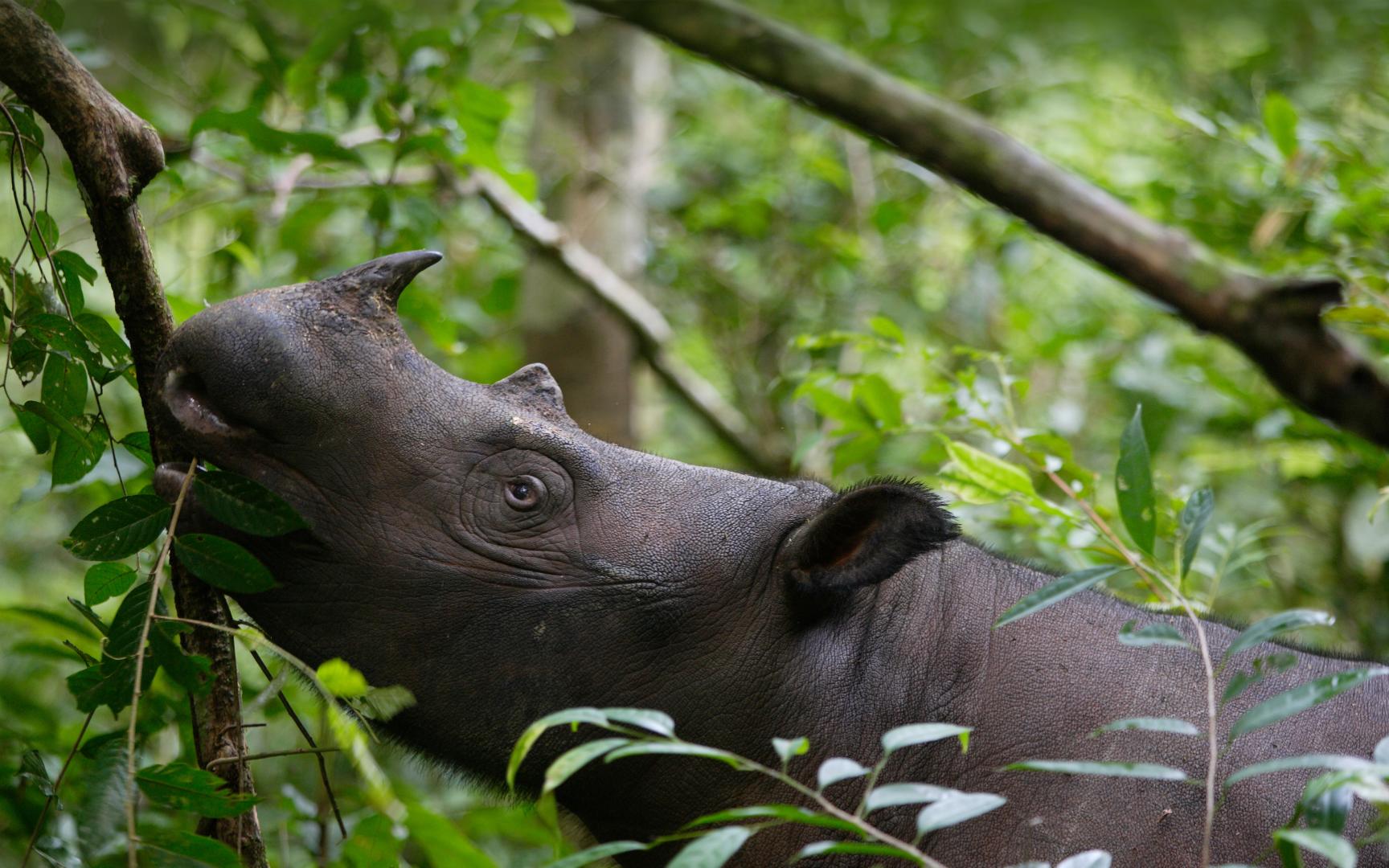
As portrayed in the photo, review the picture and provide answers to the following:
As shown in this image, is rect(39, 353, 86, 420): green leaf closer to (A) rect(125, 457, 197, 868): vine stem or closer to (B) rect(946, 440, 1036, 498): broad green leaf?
(A) rect(125, 457, 197, 868): vine stem

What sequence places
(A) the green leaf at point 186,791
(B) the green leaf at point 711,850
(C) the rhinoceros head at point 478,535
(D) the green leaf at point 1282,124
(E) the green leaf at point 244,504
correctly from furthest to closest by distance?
(D) the green leaf at point 1282,124 < (C) the rhinoceros head at point 478,535 < (E) the green leaf at point 244,504 < (A) the green leaf at point 186,791 < (B) the green leaf at point 711,850

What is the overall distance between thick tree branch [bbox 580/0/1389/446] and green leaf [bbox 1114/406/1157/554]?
24.8 inches

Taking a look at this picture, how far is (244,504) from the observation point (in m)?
2.67

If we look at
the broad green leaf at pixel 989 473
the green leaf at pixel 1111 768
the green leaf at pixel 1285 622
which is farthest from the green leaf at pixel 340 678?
the broad green leaf at pixel 989 473

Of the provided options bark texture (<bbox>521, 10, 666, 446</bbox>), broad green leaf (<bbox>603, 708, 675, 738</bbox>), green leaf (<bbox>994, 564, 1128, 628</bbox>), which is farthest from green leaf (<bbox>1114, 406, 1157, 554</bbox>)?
bark texture (<bbox>521, 10, 666, 446</bbox>)

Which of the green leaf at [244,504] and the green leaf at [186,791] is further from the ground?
the green leaf at [244,504]

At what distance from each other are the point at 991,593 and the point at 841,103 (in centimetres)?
172

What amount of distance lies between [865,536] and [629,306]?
4637 millimetres

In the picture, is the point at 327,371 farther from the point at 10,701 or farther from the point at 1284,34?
the point at 1284,34

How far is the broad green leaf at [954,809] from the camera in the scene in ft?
6.21

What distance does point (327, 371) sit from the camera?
9.86ft

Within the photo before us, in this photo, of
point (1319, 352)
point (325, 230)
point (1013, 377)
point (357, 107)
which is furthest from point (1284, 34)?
point (1319, 352)

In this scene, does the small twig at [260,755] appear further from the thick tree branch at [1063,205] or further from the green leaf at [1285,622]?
the green leaf at [1285,622]

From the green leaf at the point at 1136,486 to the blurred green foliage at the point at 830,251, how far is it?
33.1 inches
